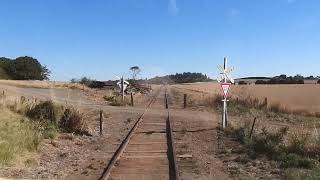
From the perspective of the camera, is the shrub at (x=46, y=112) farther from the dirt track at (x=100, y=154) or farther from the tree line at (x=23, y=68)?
the tree line at (x=23, y=68)

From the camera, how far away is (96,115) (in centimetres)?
2912

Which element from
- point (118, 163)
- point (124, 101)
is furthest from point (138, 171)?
point (124, 101)

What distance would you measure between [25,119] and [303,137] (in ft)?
32.5

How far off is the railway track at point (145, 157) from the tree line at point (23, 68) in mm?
103094

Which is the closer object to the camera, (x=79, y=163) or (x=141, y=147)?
(x=79, y=163)

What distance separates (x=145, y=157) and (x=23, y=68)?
113 m

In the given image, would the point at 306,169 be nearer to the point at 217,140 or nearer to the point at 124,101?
the point at 217,140

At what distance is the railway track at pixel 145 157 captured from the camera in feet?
41.2

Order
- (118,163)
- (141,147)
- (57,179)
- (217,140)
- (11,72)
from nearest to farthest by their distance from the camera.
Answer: (57,179)
(118,163)
(141,147)
(217,140)
(11,72)

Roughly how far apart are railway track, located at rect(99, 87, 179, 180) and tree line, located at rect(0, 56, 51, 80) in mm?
103094

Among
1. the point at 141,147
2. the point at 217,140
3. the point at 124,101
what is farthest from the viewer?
the point at 124,101

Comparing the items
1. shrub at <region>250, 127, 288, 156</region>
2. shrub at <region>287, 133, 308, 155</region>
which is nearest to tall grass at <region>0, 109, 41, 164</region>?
shrub at <region>250, 127, 288, 156</region>

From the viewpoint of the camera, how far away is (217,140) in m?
19.8

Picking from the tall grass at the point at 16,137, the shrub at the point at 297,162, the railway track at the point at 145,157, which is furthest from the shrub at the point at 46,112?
the shrub at the point at 297,162
